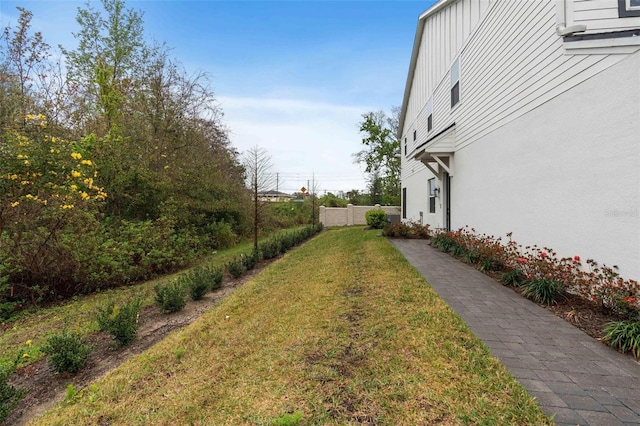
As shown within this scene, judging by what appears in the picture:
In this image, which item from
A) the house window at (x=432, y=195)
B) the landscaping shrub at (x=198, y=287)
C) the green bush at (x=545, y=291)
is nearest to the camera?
the green bush at (x=545, y=291)

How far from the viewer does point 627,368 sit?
240cm

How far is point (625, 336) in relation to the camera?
8.84 ft

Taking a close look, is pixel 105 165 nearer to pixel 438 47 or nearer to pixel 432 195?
pixel 432 195

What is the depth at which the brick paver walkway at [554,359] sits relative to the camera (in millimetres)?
1934

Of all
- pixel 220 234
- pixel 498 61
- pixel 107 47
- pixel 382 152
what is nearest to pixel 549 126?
pixel 498 61

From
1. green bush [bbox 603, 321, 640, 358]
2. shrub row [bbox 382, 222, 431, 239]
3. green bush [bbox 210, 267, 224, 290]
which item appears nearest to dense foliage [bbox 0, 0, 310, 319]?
green bush [bbox 210, 267, 224, 290]

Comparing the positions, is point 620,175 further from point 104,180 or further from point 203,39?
point 203,39

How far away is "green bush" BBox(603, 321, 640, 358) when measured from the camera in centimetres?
261

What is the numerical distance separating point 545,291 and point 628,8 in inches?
135

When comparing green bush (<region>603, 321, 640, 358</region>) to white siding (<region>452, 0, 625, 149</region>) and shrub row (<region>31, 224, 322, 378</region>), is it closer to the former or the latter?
white siding (<region>452, 0, 625, 149</region>)

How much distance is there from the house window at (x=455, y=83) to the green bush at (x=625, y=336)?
7.05 m

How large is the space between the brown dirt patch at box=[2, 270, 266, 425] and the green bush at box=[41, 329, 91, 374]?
0.08m

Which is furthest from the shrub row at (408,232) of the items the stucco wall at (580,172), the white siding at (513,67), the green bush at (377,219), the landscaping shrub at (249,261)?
the landscaping shrub at (249,261)

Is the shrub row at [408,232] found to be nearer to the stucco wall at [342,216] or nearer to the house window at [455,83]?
the house window at [455,83]
